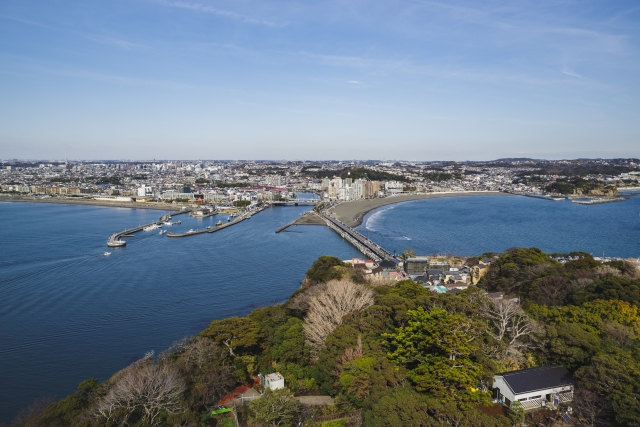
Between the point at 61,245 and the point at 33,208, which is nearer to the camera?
the point at 61,245

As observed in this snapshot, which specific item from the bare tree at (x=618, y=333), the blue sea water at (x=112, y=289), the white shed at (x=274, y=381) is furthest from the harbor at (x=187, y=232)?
the bare tree at (x=618, y=333)

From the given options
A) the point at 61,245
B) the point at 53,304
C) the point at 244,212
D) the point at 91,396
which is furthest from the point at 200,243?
the point at 91,396

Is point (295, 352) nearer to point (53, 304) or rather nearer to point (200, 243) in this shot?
point (53, 304)

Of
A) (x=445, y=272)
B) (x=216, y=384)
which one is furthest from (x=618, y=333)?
(x=445, y=272)

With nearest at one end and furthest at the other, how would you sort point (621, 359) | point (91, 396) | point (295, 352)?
point (621, 359)
point (91, 396)
point (295, 352)

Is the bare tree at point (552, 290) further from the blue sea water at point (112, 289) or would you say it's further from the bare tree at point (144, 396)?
the bare tree at point (144, 396)

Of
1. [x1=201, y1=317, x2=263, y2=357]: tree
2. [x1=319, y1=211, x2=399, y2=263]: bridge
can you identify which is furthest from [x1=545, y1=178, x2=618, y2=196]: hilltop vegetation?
[x1=201, y1=317, x2=263, y2=357]: tree

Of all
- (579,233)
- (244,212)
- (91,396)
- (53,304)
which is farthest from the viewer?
(244,212)
